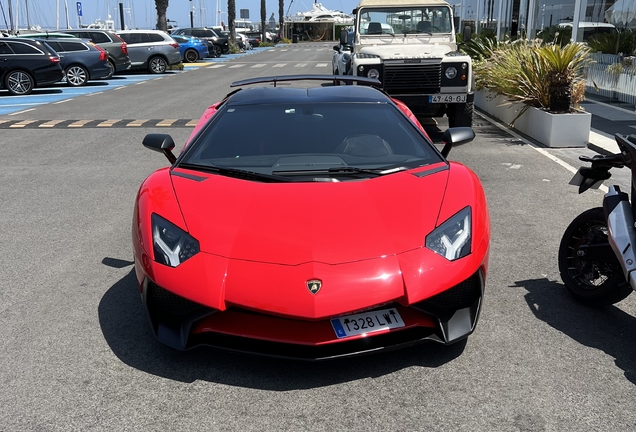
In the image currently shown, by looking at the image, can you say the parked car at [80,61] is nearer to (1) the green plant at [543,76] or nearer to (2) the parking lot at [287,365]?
(1) the green plant at [543,76]

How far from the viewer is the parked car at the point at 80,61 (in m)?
23.3

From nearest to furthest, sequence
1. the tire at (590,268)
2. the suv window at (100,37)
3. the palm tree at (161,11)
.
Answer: the tire at (590,268) → the suv window at (100,37) → the palm tree at (161,11)

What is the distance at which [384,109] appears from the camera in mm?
5207

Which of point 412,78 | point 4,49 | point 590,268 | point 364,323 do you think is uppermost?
point 412,78

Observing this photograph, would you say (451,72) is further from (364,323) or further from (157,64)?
(157,64)

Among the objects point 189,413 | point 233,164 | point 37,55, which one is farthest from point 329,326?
point 37,55

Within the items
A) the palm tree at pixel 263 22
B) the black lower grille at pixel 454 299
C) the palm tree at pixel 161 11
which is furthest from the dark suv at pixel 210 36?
the black lower grille at pixel 454 299

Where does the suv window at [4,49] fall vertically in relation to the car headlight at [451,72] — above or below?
below

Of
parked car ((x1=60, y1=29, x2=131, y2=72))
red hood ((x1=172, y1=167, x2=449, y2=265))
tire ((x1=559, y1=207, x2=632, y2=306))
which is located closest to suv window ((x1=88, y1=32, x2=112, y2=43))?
parked car ((x1=60, y1=29, x2=131, y2=72))

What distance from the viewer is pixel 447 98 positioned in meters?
12.1

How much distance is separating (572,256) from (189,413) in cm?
279

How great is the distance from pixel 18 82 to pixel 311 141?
58.9ft

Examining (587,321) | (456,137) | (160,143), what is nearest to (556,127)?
(456,137)

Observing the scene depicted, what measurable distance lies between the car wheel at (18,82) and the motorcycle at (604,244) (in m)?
18.9
